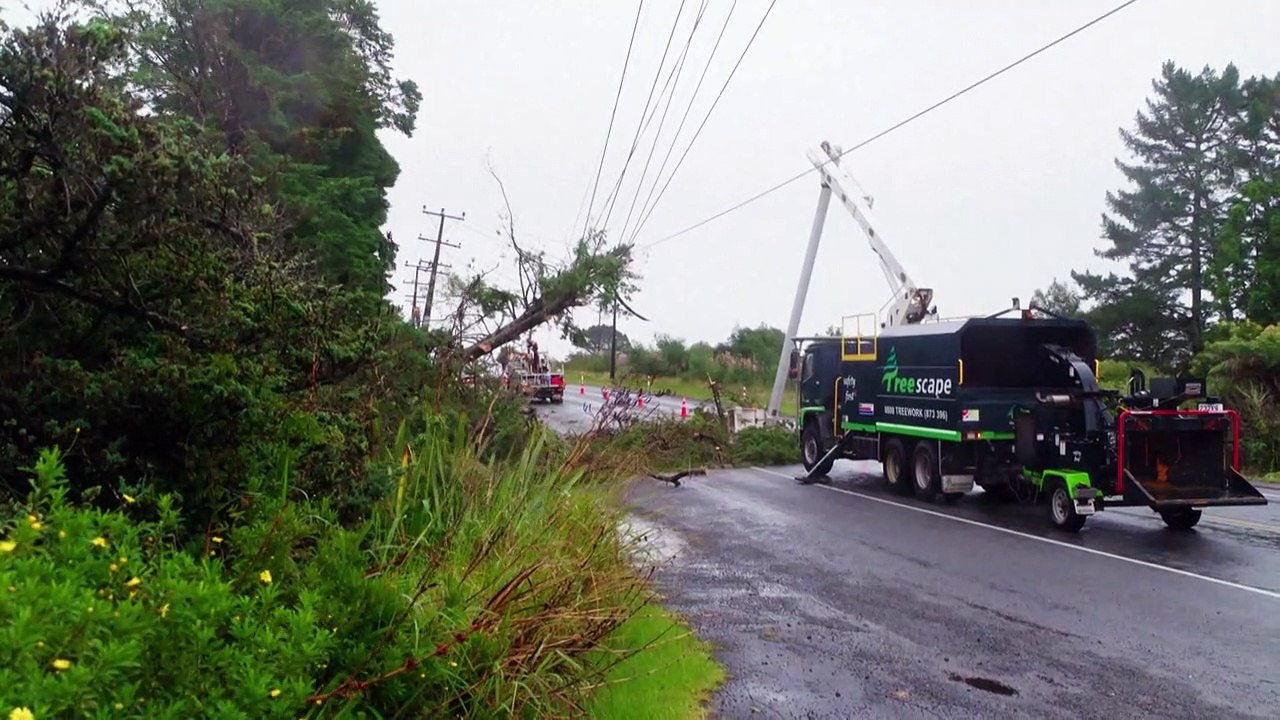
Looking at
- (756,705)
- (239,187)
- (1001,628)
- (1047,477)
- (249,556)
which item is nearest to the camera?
(249,556)

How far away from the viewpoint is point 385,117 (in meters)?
22.4

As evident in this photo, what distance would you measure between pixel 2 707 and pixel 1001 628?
729cm

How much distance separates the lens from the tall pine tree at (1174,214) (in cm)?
4478

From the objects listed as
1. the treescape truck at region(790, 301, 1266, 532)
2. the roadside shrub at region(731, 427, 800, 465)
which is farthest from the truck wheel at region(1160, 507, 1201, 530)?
the roadside shrub at region(731, 427, 800, 465)

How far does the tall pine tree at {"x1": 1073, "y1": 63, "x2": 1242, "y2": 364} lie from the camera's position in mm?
44781

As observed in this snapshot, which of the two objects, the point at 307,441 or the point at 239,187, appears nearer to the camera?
the point at 307,441

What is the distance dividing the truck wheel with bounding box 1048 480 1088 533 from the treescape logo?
101 inches

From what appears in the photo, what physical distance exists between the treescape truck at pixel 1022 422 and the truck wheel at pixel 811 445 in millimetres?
64

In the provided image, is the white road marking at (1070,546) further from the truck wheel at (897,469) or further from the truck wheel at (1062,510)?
the truck wheel at (897,469)

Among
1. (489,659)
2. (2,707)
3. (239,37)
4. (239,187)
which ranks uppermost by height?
(239,37)

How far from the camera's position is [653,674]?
5.86 metres

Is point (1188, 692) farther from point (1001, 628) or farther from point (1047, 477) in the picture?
point (1047, 477)

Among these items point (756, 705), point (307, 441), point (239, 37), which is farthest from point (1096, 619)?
point (239, 37)

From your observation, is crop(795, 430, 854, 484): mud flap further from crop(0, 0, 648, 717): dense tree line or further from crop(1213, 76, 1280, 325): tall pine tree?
crop(1213, 76, 1280, 325): tall pine tree
